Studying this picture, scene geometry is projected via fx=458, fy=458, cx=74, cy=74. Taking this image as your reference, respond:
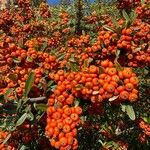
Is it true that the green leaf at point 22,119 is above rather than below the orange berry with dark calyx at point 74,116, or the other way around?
below

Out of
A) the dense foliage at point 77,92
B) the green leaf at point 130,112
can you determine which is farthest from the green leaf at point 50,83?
the green leaf at point 130,112

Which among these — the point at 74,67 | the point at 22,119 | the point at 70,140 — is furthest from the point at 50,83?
the point at 70,140

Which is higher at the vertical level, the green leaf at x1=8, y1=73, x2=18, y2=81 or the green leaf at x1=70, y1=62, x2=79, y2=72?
the green leaf at x1=70, y1=62, x2=79, y2=72

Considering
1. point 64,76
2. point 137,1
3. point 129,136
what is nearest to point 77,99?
point 64,76

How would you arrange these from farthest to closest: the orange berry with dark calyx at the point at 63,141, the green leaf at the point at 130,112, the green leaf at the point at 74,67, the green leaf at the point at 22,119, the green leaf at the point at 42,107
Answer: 1. the green leaf at the point at 74,67
2. the green leaf at the point at 22,119
3. the green leaf at the point at 42,107
4. the green leaf at the point at 130,112
5. the orange berry with dark calyx at the point at 63,141

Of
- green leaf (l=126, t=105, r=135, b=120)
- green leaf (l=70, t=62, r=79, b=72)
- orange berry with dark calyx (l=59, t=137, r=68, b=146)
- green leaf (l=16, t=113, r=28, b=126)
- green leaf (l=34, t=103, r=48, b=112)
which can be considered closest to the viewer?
orange berry with dark calyx (l=59, t=137, r=68, b=146)

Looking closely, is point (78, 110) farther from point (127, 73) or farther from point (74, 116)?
point (127, 73)

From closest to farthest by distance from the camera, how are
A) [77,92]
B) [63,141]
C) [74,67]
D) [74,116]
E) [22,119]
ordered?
[63,141] < [74,116] < [77,92] < [22,119] < [74,67]

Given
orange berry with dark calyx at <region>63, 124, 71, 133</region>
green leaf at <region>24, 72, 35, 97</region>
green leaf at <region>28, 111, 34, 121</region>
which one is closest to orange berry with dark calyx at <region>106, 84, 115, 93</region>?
orange berry with dark calyx at <region>63, 124, 71, 133</region>

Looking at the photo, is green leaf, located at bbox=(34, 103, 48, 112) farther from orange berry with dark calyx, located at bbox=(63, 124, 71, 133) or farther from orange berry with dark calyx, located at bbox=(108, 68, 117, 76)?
orange berry with dark calyx, located at bbox=(108, 68, 117, 76)

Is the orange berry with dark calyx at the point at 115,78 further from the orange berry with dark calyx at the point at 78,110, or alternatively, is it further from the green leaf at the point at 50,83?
the green leaf at the point at 50,83

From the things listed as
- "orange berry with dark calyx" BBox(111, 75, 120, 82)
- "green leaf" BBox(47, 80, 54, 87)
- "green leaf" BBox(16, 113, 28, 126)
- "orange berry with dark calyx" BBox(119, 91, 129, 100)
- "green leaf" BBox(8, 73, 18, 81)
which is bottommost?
"green leaf" BBox(16, 113, 28, 126)

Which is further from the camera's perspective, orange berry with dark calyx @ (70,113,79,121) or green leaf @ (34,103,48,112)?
green leaf @ (34,103,48,112)

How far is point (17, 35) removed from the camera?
13.9 m
